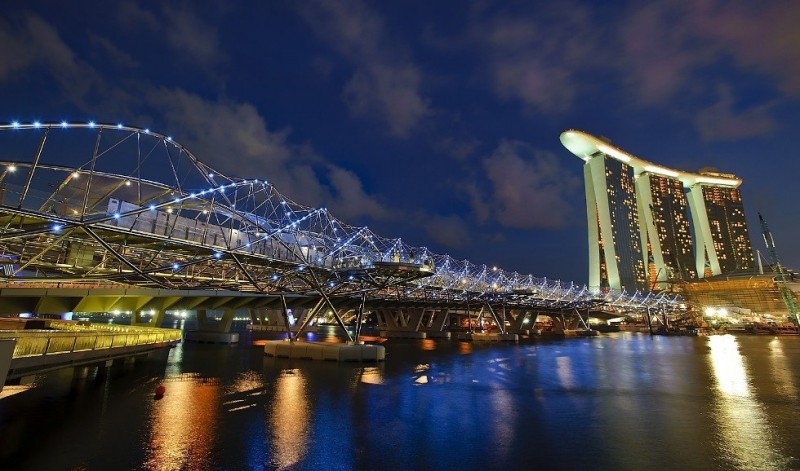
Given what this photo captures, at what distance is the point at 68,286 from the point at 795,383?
74656 mm

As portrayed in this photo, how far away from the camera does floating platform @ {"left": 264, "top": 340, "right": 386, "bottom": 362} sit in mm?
42125

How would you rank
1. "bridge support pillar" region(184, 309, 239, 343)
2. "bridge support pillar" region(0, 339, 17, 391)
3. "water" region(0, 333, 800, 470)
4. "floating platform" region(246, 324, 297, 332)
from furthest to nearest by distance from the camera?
1. "floating platform" region(246, 324, 297, 332)
2. "bridge support pillar" region(184, 309, 239, 343)
3. "bridge support pillar" region(0, 339, 17, 391)
4. "water" region(0, 333, 800, 470)

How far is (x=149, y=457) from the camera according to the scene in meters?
13.3

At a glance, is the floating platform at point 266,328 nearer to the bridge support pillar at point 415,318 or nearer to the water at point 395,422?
the bridge support pillar at point 415,318

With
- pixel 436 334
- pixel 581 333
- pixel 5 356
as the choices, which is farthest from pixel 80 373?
pixel 581 333

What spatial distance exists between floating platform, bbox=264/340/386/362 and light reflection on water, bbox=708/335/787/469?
29.7 meters

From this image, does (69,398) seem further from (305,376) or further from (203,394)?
(305,376)

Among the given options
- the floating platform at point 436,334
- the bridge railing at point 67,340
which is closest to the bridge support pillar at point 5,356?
the bridge railing at point 67,340

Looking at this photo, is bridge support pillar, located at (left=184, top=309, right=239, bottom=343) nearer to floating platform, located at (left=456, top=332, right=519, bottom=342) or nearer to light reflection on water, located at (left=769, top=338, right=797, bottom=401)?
floating platform, located at (left=456, top=332, right=519, bottom=342)

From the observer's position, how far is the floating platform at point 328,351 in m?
42.1

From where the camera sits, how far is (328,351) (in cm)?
4272

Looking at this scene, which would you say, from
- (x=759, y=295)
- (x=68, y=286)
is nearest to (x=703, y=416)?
(x=68, y=286)

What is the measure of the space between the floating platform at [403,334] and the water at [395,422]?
216ft

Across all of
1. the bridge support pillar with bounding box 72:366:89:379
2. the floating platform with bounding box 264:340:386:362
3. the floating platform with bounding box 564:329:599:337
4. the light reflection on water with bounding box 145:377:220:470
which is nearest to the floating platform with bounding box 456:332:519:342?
the floating platform with bounding box 564:329:599:337
